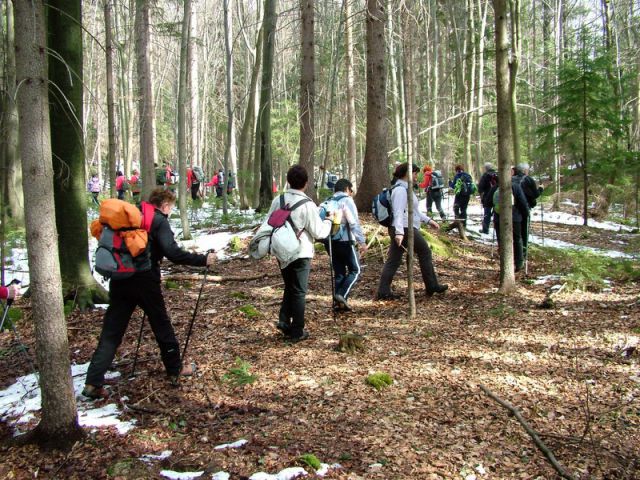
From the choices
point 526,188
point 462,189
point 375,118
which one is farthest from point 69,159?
point 462,189

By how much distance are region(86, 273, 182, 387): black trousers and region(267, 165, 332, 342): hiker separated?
1495 mm

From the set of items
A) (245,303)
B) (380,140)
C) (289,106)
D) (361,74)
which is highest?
(361,74)

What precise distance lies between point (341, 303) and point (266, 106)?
35.2 ft

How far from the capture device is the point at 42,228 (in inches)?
132

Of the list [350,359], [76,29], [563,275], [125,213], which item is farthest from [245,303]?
[563,275]

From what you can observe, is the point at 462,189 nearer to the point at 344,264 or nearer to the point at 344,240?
the point at 344,264

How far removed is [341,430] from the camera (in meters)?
3.87

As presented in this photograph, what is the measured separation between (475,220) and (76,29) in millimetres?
13345

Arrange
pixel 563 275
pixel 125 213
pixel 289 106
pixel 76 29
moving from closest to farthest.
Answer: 1. pixel 125 213
2. pixel 76 29
3. pixel 563 275
4. pixel 289 106

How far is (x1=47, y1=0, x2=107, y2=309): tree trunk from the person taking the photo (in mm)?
6445

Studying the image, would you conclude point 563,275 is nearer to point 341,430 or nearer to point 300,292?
point 300,292

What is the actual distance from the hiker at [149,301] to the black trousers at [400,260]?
11.3 ft

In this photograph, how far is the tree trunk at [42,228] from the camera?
129 inches

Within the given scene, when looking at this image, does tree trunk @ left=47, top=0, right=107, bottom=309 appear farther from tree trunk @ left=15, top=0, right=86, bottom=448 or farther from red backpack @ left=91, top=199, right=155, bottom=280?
tree trunk @ left=15, top=0, right=86, bottom=448
